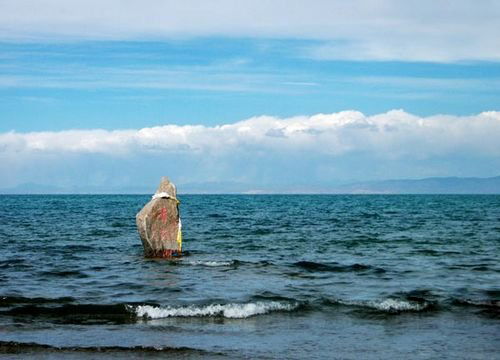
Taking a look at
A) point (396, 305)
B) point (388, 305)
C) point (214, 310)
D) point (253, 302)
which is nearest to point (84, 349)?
point (214, 310)

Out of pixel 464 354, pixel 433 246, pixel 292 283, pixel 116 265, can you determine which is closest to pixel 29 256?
pixel 116 265

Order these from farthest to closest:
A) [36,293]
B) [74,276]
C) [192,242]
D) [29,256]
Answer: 1. [192,242]
2. [29,256]
3. [74,276]
4. [36,293]

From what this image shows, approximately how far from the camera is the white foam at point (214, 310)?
15703 millimetres

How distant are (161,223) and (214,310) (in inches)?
422

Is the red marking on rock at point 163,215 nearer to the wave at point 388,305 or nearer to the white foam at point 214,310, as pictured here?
the white foam at point 214,310

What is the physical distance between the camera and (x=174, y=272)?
72.8ft

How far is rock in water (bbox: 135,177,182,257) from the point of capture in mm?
26125

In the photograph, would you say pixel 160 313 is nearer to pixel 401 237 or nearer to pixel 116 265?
pixel 116 265

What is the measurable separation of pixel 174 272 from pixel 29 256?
8183 millimetres

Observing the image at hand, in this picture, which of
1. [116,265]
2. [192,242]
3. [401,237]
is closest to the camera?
[116,265]

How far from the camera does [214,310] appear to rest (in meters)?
16.0

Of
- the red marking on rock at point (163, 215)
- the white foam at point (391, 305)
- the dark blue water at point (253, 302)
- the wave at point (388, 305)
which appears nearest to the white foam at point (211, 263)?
the dark blue water at point (253, 302)

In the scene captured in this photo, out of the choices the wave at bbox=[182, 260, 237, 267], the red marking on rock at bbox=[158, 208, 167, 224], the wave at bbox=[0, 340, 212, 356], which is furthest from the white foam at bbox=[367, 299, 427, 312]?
the red marking on rock at bbox=[158, 208, 167, 224]

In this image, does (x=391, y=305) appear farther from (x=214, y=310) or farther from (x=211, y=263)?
(x=211, y=263)
